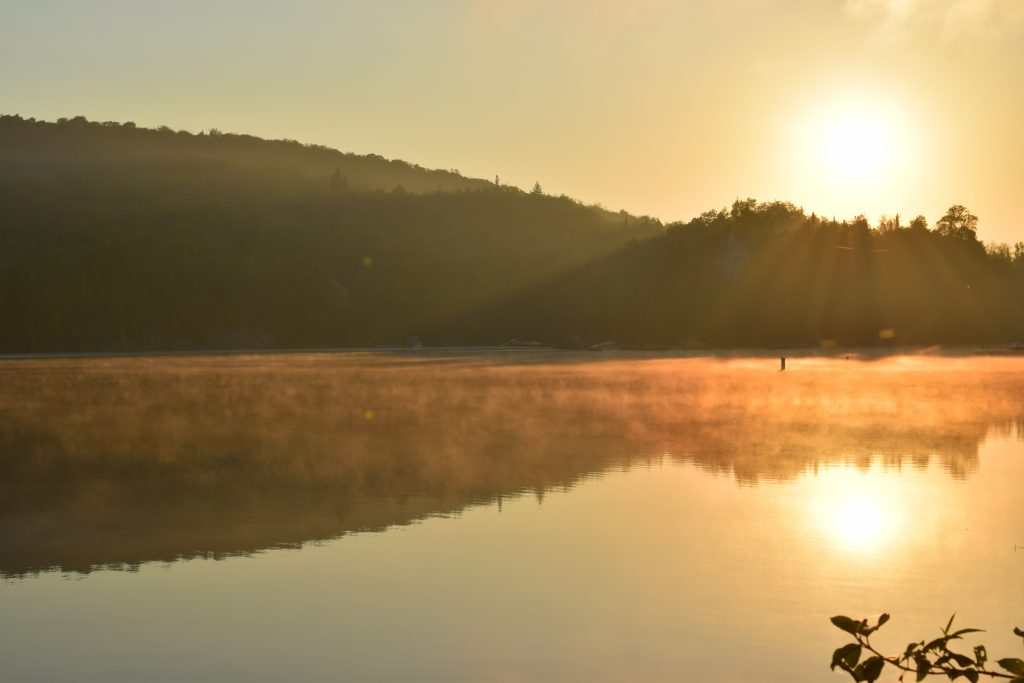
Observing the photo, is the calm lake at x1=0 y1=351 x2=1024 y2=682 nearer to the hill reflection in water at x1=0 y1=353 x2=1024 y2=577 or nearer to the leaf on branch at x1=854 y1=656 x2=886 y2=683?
the hill reflection in water at x1=0 y1=353 x2=1024 y2=577

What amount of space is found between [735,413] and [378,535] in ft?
64.7

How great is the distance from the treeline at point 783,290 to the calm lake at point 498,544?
100354 millimetres

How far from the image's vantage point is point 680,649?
33.2 feet

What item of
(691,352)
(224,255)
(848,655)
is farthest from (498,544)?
(224,255)

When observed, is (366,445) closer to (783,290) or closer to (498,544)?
(498,544)

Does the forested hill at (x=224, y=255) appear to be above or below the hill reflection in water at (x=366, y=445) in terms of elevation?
above

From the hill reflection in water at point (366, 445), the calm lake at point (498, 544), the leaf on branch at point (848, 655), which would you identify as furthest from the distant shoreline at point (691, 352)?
the leaf on branch at point (848, 655)

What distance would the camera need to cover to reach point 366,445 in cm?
2558

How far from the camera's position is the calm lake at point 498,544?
1023cm

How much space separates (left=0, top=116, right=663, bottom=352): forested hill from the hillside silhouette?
34 cm

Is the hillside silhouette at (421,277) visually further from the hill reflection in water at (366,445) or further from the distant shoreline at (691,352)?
Result: the hill reflection in water at (366,445)

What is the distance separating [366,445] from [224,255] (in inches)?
5427

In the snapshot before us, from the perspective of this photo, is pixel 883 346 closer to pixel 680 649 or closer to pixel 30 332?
pixel 30 332

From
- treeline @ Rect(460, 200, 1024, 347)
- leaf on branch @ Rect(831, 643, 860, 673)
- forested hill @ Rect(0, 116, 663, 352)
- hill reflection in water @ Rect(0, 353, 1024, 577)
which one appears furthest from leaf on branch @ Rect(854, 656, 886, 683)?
forested hill @ Rect(0, 116, 663, 352)
